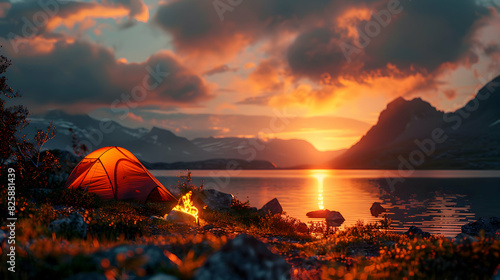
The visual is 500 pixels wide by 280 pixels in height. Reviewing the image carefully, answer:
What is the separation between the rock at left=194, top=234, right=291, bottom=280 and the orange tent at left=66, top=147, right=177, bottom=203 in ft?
72.7

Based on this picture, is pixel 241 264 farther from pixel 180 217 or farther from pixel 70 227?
pixel 180 217

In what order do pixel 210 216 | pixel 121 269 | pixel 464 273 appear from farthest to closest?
pixel 210 216, pixel 464 273, pixel 121 269

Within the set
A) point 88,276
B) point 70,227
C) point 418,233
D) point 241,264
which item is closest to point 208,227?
point 70,227

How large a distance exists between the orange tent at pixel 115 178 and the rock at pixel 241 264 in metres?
22.2

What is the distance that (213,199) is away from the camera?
110 feet

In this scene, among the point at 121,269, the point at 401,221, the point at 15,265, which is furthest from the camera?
the point at 401,221

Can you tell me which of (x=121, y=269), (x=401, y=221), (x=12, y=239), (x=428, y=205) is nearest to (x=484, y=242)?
(x=121, y=269)

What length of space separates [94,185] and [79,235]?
1511 cm

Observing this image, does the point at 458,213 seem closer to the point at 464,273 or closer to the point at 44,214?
the point at 464,273

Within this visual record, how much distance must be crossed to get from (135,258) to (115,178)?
70.1 feet

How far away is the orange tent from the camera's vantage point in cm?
2673

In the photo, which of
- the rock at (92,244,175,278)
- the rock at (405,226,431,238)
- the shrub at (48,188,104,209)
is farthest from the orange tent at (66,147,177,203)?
the rock at (92,244,175,278)

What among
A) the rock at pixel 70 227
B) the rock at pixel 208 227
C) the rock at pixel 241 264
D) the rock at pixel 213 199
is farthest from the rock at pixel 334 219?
the rock at pixel 241 264

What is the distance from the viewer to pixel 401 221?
4188 centimetres
